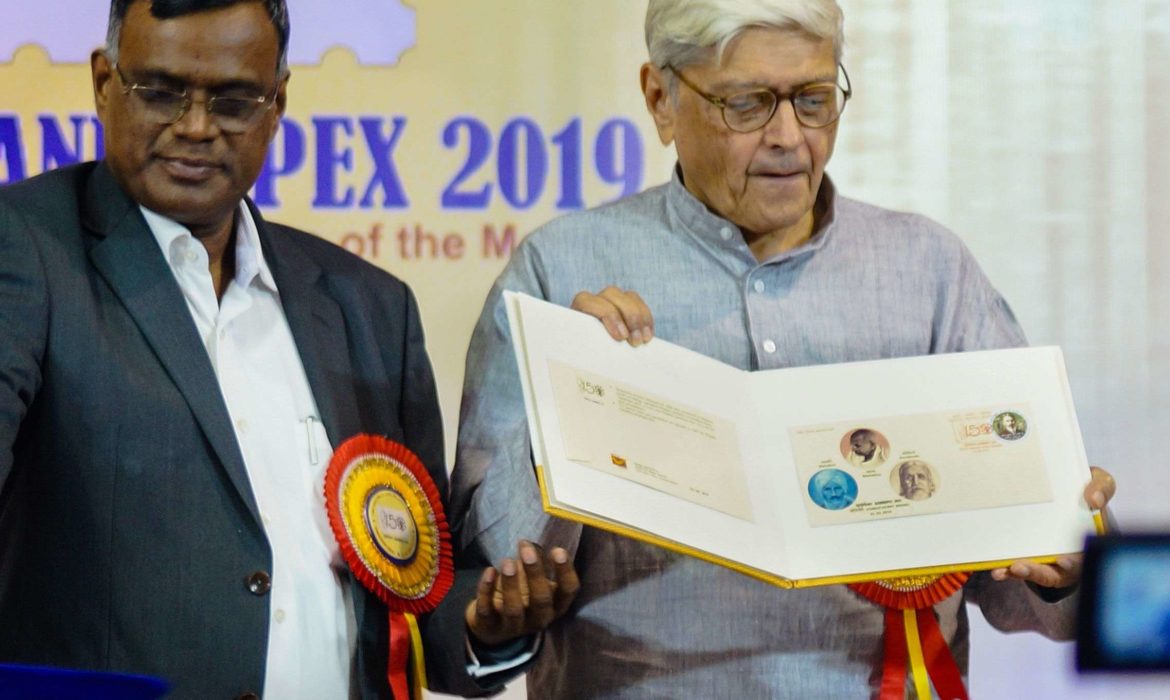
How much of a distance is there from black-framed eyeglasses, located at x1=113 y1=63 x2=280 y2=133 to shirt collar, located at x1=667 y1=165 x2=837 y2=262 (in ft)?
1.84

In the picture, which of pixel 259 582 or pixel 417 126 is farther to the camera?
pixel 417 126

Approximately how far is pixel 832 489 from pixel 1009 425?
0.24 metres

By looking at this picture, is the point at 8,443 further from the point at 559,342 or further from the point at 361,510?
the point at 559,342

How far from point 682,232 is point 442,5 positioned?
1.08 meters

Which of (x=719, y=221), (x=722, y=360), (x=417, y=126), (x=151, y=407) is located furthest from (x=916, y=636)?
(x=417, y=126)

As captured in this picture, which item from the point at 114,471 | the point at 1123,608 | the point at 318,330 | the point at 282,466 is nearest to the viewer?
the point at 1123,608

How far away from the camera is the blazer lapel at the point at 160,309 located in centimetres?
180

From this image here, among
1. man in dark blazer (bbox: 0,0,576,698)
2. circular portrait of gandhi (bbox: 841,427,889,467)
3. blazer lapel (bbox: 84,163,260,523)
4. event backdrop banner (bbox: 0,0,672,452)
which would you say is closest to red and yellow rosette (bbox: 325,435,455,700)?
man in dark blazer (bbox: 0,0,576,698)

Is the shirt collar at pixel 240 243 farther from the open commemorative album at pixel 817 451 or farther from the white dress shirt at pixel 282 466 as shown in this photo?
the open commemorative album at pixel 817 451

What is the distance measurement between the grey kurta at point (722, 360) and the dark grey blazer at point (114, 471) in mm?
351

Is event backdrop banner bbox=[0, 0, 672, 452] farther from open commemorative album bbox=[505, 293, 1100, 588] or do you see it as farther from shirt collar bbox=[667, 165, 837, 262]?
open commemorative album bbox=[505, 293, 1100, 588]

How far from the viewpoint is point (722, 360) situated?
6.79 ft

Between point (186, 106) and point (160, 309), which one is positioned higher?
point (186, 106)

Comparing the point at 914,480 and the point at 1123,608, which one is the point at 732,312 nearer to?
the point at 914,480
